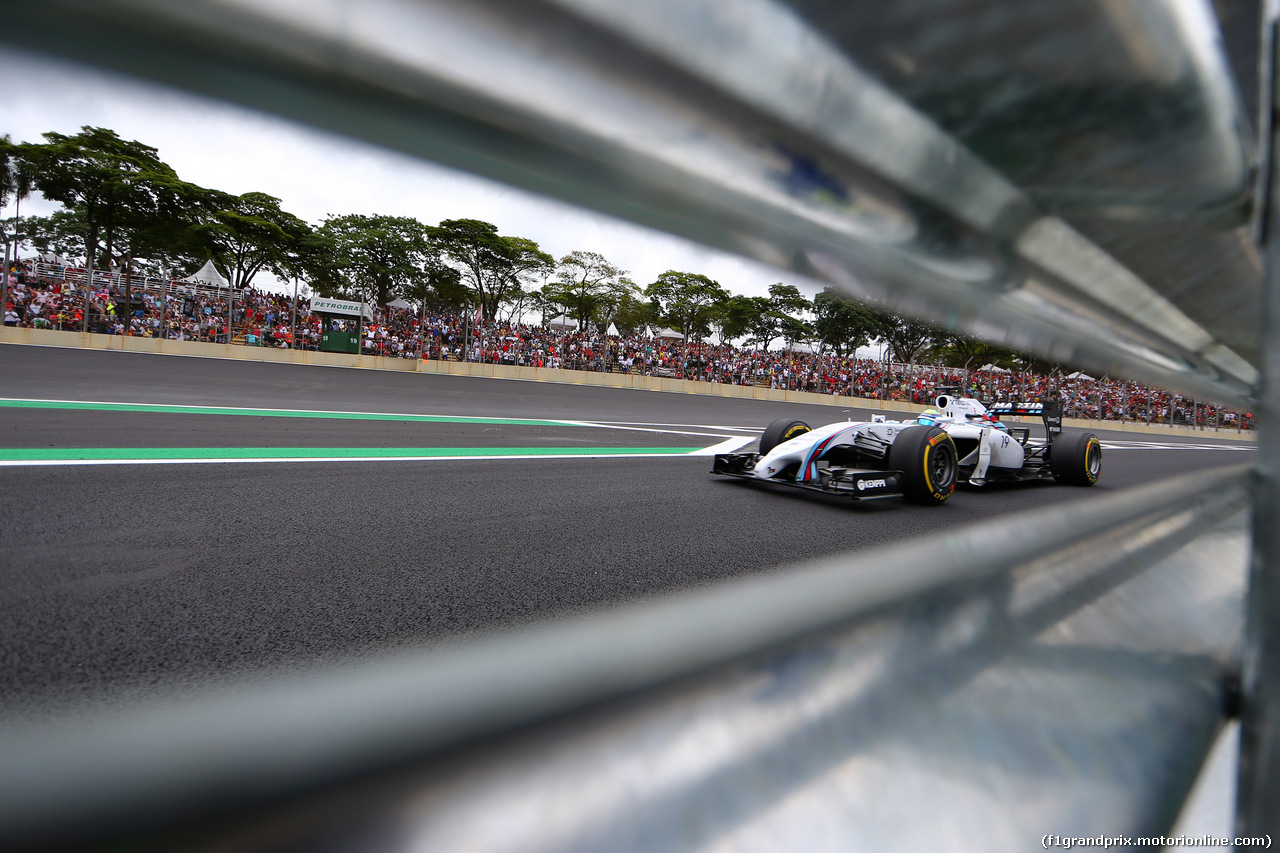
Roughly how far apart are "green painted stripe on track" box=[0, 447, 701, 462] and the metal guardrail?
4300 mm

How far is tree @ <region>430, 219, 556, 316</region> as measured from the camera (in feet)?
1.58

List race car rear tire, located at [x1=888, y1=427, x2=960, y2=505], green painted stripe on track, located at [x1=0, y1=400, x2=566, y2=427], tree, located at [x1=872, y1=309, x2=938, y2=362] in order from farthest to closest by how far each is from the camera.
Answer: green painted stripe on track, located at [x1=0, y1=400, x2=566, y2=427] < race car rear tire, located at [x1=888, y1=427, x2=960, y2=505] < tree, located at [x1=872, y1=309, x2=938, y2=362]

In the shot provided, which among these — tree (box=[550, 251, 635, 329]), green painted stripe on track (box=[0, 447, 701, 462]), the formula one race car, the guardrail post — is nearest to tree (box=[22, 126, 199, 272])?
tree (box=[550, 251, 635, 329])

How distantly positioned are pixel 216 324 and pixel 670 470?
13832 millimetres

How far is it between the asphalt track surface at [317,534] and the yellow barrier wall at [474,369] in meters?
5.18

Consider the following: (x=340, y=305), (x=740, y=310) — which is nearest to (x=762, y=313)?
(x=740, y=310)

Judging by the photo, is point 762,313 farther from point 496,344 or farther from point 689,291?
point 496,344

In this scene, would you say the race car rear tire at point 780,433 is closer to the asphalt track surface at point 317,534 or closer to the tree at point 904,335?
the asphalt track surface at point 317,534

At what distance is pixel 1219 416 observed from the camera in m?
7.34

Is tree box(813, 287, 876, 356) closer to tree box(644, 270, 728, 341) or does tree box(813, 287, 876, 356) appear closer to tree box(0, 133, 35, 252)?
tree box(644, 270, 728, 341)

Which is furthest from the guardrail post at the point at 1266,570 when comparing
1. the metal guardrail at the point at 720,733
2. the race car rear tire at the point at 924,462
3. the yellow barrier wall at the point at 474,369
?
the yellow barrier wall at the point at 474,369

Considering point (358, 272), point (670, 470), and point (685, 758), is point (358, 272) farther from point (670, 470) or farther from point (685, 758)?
point (670, 470)

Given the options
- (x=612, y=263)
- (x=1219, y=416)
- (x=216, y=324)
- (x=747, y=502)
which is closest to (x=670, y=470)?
(x=747, y=502)

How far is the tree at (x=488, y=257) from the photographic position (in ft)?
1.58
